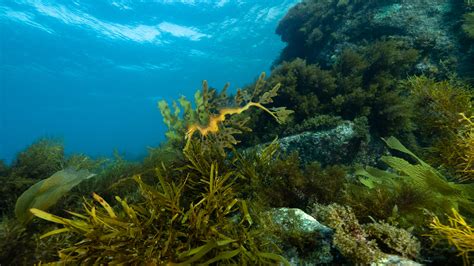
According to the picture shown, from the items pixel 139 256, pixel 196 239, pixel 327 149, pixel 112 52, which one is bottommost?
pixel 327 149

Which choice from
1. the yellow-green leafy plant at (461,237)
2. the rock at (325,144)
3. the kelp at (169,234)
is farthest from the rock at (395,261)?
the rock at (325,144)

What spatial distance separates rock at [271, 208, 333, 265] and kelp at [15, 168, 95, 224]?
2106mm

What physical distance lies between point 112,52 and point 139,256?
4253cm

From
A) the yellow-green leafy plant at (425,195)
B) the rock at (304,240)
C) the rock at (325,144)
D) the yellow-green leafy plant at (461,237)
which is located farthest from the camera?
the rock at (325,144)

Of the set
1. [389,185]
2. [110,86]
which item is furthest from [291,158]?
[110,86]

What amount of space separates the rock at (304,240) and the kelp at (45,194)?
211 cm

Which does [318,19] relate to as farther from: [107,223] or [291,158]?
[107,223]

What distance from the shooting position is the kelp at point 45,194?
2.67 metres

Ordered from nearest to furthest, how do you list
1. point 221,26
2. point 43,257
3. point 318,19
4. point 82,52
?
point 43,257, point 318,19, point 221,26, point 82,52

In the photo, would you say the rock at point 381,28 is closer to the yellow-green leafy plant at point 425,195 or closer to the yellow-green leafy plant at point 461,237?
the yellow-green leafy plant at point 425,195

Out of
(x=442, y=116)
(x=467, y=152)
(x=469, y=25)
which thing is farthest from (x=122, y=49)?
(x=467, y=152)

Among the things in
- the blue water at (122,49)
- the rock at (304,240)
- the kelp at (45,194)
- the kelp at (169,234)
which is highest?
the blue water at (122,49)

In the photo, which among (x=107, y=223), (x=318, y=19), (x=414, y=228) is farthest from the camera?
(x=318, y=19)

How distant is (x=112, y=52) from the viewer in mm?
38469
